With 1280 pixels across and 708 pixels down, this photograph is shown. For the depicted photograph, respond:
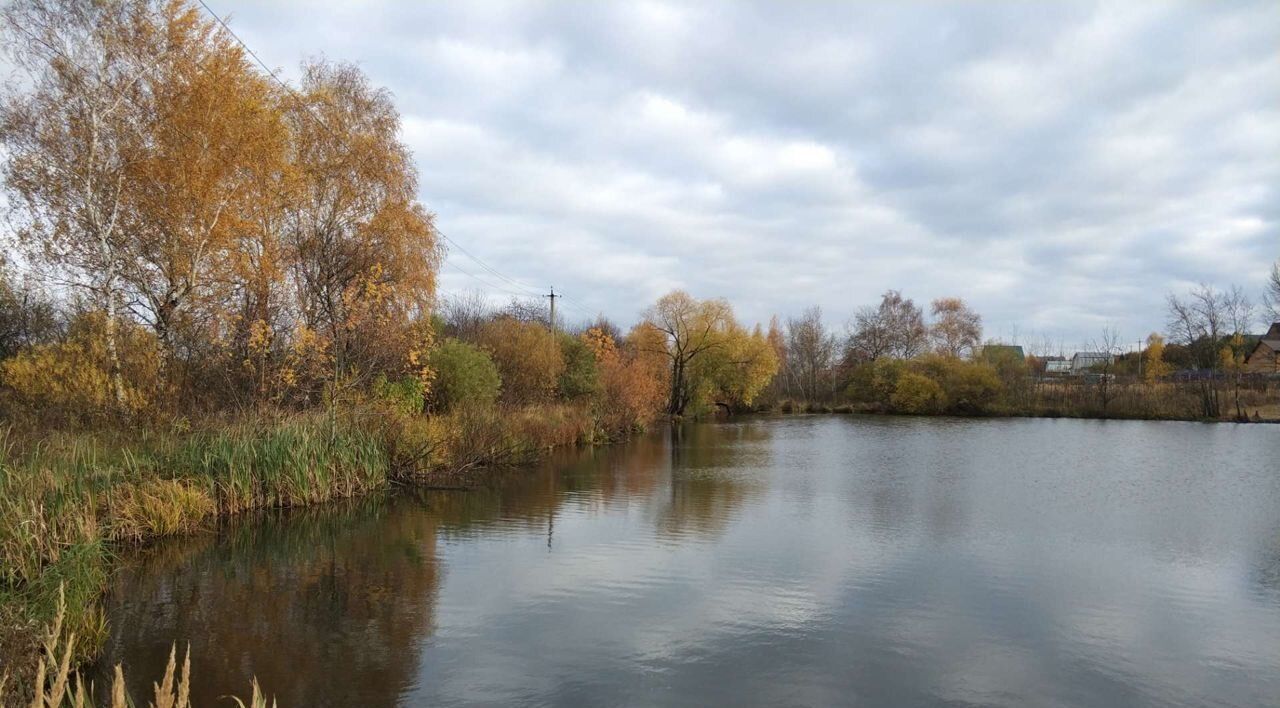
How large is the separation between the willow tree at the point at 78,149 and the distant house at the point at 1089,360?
57.7 metres

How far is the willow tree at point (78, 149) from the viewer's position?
13.3 metres

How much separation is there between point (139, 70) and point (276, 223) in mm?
4209

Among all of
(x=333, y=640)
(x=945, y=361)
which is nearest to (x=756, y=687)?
(x=333, y=640)

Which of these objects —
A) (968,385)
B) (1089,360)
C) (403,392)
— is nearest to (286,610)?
(403,392)

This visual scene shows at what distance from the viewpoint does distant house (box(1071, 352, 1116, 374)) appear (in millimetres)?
59103

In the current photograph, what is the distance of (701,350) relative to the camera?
44.7m

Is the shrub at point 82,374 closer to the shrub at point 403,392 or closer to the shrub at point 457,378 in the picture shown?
the shrub at point 403,392

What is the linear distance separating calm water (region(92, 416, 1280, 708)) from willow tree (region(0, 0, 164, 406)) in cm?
628

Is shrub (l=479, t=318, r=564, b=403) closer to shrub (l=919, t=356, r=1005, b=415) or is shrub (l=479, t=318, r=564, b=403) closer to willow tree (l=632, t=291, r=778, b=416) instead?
willow tree (l=632, t=291, r=778, b=416)

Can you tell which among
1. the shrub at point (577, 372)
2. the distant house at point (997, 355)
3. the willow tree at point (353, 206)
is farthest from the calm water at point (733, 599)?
the distant house at point (997, 355)

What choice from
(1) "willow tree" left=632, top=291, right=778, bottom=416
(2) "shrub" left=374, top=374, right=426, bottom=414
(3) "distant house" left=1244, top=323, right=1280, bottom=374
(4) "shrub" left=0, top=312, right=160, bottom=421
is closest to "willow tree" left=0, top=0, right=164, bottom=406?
(4) "shrub" left=0, top=312, right=160, bottom=421

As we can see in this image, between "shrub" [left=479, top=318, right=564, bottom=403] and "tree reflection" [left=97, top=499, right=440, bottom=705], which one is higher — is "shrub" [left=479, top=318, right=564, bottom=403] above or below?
above

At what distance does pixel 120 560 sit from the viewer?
8906 mm

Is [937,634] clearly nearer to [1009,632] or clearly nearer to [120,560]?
[1009,632]
